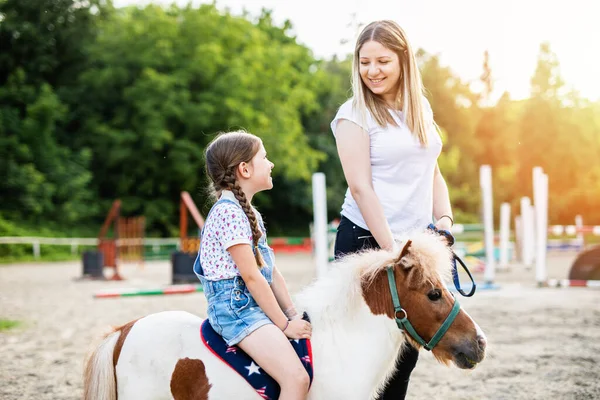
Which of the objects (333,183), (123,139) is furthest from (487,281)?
(333,183)

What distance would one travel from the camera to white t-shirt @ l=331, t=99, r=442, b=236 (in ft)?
9.45

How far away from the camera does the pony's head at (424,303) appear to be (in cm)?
244

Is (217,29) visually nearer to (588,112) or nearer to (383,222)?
(588,112)

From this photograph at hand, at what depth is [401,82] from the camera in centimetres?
301

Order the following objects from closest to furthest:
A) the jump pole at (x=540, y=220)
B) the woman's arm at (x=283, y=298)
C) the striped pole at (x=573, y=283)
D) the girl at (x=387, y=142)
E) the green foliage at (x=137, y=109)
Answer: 1. the woman's arm at (x=283, y=298)
2. the girl at (x=387, y=142)
3. the striped pole at (x=573, y=283)
4. the jump pole at (x=540, y=220)
5. the green foliage at (x=137, y=109)

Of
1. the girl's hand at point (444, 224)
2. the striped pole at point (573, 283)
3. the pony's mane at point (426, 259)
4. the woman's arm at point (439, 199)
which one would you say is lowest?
the striped pole at point (573, 283)

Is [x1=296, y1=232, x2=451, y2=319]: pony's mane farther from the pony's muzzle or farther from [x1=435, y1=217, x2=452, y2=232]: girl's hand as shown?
[x1=435, y1=217, x2=452, y2=232]: girl's hand

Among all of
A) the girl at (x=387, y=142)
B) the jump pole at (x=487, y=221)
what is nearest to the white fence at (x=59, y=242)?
the jump pole at (x=487, y=221)

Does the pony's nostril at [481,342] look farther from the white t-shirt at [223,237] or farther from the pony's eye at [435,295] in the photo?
the white t-shirt at [223,237]

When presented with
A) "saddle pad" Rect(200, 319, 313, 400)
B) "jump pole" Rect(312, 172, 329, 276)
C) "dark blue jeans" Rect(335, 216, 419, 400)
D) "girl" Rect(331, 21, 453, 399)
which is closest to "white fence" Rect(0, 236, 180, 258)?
"jump pole" Rect(312, 172, 329, 276)

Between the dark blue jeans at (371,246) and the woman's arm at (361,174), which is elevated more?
the woman's arm at (361,174)

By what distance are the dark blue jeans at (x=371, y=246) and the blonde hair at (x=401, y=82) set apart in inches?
18.4

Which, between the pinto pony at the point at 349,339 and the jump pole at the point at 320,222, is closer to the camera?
the pinto pony at the point at 349,339

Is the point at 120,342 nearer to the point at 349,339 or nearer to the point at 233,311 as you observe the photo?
the point at 233,311
